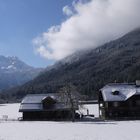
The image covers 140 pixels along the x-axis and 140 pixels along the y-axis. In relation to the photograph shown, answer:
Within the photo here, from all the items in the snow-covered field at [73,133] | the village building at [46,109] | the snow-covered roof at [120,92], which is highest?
the snow-covered roof at [120,92]

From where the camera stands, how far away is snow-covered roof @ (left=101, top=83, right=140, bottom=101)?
298 feet

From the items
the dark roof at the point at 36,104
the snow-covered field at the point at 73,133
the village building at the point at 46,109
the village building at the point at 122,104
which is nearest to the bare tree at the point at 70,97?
the dark roof at the point at 36,104

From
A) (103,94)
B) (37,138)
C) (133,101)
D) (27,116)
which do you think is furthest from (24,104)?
(37,138)

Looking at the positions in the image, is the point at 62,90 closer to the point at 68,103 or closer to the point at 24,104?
the point at 68,103

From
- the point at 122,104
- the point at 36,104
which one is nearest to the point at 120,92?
the point at 122,104

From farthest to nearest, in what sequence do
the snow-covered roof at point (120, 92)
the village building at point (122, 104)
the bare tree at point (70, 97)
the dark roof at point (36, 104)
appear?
the dark roof at point (36, 104) → the snow-covered roof at point (120, 92) → the village building at point (122, 104) → the bare tree at point (70, 97)

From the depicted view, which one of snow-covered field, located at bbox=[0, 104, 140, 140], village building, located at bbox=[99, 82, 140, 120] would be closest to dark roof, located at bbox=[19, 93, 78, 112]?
village building, located at bbox=[99, 82, 140, 120]

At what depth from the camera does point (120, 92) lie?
93.5m

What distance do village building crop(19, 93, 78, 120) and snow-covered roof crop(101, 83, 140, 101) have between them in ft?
35.2

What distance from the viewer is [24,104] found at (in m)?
96.6

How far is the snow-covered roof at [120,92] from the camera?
90812mm

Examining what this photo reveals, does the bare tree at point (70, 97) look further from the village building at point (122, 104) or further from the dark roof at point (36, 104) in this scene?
the village building at point (122, 104)

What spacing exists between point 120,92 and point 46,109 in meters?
19.6

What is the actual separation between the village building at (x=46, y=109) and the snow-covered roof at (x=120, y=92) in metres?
10.7
